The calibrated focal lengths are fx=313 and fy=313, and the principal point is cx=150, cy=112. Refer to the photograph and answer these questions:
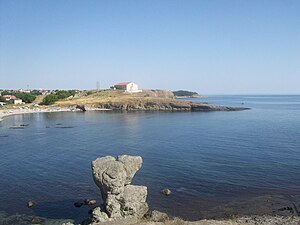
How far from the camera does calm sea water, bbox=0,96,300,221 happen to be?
110ft

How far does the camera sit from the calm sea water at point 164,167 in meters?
33.6

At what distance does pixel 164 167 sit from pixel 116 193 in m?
20.4

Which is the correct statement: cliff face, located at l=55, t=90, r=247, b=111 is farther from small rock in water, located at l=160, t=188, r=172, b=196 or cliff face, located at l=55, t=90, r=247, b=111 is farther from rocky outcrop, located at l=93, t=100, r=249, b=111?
small rock in water, located at l=160, t=188, r=172, b=196

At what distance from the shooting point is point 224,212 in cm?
3008

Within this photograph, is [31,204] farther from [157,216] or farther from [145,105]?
[145,105]

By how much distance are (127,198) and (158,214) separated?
121 inches

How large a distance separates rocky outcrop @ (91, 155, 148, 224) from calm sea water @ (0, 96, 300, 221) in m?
3.69

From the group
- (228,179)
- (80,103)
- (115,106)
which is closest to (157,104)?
(115,106)

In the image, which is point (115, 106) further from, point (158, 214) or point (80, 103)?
point (158, 214)

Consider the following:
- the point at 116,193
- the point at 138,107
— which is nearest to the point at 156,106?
the point at 138,107

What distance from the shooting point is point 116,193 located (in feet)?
90.0

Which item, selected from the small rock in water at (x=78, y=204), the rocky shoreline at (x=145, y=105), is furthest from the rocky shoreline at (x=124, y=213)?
the rocky shoreline at (x=145, y=105)

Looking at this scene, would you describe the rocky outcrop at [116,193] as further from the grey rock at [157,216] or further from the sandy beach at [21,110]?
the sandy beach at [21,110]

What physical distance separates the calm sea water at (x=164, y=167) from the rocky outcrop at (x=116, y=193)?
3687 millimetres
